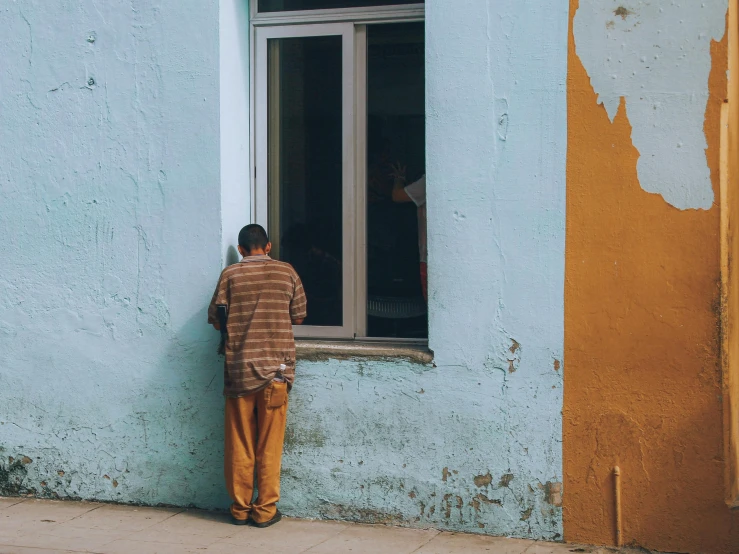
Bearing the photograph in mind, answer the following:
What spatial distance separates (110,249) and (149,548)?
1908mm

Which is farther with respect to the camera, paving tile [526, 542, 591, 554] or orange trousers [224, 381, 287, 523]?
orange trousers [224, 381, 287, 523]

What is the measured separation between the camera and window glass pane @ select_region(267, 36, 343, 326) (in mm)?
5770

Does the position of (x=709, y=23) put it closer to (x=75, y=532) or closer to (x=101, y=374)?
(x=101, y=374)

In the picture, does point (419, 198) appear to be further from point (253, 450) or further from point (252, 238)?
point (253, 450)

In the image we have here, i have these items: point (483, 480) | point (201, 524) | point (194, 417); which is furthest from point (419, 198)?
point (201, 524)

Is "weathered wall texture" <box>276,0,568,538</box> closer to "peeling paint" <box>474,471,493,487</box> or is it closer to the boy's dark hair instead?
"peeling paint" <box>474,471,493,487</box>

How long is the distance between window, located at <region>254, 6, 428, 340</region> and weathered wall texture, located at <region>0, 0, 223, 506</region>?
0.53 metres

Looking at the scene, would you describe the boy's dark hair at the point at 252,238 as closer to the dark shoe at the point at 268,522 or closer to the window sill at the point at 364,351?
the window sill at the point at 364,351

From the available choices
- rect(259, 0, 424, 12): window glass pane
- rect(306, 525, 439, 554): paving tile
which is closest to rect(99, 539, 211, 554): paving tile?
rect(306, 525, 439, 554): paving tile

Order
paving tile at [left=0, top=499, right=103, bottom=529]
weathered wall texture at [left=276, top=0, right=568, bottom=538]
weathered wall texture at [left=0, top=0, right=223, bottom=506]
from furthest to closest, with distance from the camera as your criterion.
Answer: weathered wall texture at [left=0, top=0, right=223, bottom=506] → paving tile at [left=0, top=499, right=103, bottom=529] → weathered wall texture at [left=276, top=0, right=568, bottom=538]

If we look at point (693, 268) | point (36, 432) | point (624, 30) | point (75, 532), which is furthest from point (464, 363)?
point (36, 432)

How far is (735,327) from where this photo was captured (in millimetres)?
4957

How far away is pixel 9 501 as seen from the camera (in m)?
5.85

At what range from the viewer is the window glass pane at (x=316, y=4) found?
5.63 metres
